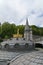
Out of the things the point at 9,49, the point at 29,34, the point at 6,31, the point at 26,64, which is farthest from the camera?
the point at 6,31

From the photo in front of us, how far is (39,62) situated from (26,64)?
1.45ft

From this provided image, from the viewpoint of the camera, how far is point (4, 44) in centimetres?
1197

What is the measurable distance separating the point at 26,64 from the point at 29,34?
39.5 meters

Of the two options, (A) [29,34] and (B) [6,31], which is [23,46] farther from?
(B) [6,31]

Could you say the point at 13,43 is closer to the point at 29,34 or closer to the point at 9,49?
the point at 9,49

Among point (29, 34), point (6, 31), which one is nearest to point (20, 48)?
point (29, 34)

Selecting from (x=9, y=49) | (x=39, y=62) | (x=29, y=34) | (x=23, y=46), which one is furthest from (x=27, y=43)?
(x=29, y=34)

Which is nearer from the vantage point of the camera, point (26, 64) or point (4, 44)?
point (26, 64)

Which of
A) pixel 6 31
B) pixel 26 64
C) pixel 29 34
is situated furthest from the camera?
pixel 6 31

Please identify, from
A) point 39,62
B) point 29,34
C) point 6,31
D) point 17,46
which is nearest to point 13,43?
point 17,46

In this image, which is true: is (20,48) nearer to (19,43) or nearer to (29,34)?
(19,43)

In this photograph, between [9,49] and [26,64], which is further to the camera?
[9,49]

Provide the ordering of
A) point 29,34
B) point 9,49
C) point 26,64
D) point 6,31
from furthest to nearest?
1. point 6,31
2. point 29,34
3. point 9,49
4. point 26,64

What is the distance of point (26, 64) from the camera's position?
523 centimetres
